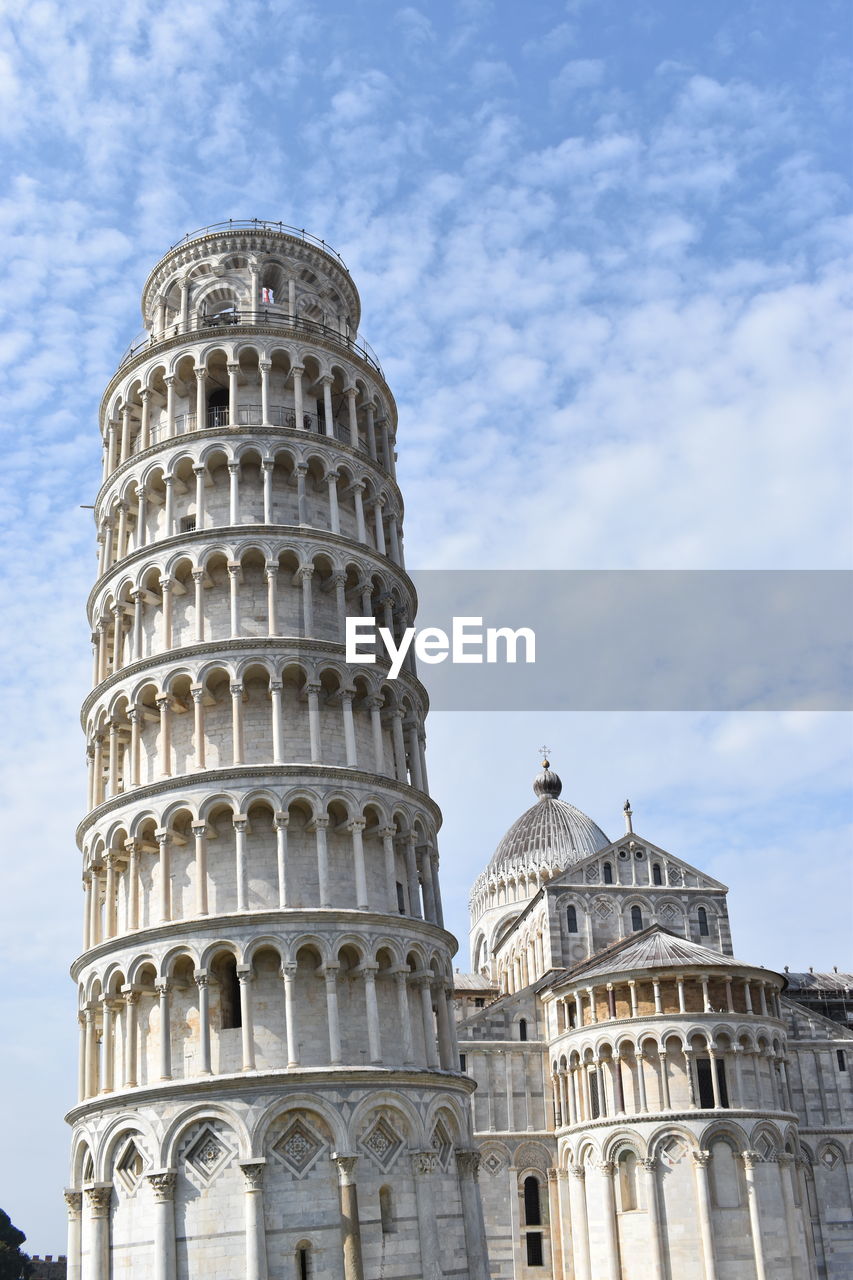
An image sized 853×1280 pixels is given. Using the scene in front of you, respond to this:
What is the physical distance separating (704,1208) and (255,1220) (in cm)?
2234

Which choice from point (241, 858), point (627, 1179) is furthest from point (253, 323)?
point (627, 1179)

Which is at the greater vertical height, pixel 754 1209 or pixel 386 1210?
pixel 386 1210

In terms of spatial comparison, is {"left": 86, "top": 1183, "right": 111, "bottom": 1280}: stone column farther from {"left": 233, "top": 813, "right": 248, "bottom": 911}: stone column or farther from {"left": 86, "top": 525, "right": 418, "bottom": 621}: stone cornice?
{"left": 86, "top": 525, "right": 418, "bottom": 621}: stone cornice

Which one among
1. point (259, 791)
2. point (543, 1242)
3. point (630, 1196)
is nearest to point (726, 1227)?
point (630, 1196)

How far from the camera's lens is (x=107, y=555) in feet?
121

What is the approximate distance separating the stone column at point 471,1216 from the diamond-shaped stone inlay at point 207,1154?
253 inches

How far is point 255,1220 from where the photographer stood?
2639cm

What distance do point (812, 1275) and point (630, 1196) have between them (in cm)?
685

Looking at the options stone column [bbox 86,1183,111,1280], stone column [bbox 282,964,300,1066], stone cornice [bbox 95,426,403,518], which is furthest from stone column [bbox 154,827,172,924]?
stone cornice [bbox 95,426,403,518]

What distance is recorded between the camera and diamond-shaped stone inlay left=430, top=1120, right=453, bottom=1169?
29.6 m

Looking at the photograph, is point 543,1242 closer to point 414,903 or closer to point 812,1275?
point 812,1275

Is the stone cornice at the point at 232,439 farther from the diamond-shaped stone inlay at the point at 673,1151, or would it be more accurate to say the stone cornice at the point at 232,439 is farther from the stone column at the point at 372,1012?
the diamond-shaped stone inlay at the point at 673,1151

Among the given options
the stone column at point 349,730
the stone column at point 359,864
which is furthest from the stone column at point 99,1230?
the stone column at point 349,730

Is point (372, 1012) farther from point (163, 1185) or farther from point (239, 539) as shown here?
point (239, 539)
